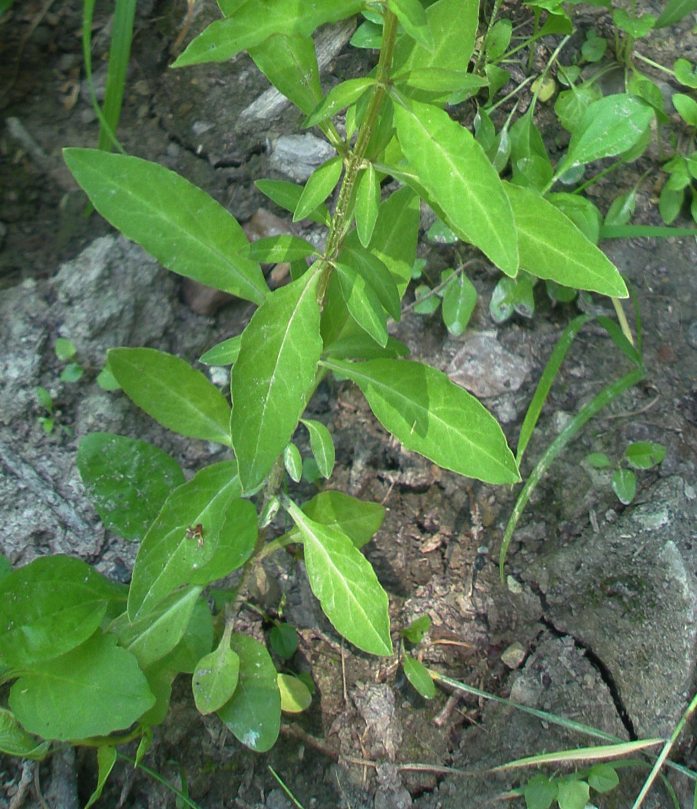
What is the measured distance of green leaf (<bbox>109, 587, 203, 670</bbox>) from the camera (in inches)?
70.8

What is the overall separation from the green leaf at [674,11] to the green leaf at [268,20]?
142 cm

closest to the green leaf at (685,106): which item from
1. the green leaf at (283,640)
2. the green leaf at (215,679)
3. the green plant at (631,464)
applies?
the green plant at (631,464)

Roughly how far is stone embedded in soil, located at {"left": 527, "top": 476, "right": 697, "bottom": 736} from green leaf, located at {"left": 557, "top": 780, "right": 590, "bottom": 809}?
0.20m

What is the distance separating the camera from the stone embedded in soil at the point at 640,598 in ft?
6.40

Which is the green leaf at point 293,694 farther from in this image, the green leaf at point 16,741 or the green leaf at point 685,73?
the green leaf at point 685,73

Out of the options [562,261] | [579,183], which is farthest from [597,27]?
[562,261]

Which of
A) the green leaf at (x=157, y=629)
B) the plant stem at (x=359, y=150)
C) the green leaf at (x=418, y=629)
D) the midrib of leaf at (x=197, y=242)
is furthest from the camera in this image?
the green leaf at (x=418, y=629)

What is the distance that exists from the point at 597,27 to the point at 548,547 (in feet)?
5.01

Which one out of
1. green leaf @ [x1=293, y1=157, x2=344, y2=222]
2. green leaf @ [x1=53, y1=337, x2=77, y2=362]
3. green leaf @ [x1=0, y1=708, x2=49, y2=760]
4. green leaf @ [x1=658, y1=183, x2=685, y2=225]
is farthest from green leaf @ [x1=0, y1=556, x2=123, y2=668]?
green leaf @ [x1=658, y1=183, x2=685, y2=225]

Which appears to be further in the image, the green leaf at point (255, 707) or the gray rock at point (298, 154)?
the gray rock at point (298, 154)

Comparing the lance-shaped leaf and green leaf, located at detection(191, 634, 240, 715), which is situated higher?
the lance-shaped leaf

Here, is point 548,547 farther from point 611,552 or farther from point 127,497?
point 127,497

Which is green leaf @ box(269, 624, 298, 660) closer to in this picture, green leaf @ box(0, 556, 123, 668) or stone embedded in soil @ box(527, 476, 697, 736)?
green leaf @ box(0, 556, 123, 668)

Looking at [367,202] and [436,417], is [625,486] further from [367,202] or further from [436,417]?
[367,202]
